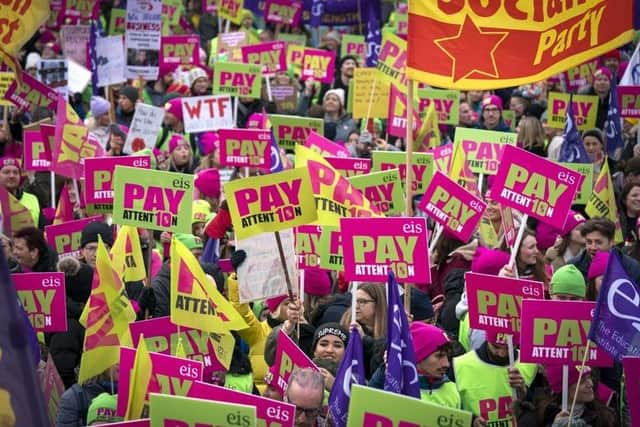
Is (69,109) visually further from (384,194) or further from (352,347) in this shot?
(352,347)

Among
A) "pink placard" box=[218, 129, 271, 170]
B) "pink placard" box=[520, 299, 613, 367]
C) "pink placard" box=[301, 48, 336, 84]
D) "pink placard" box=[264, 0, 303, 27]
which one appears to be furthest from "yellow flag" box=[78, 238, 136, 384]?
"pink placard" box=[264, 0, 303, 27]

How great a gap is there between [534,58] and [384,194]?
2217 mm

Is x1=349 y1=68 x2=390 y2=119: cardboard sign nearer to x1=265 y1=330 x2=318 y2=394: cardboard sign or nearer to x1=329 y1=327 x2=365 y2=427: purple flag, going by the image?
x1=265 y1=330 x2=318 y2=394: cardboard sign

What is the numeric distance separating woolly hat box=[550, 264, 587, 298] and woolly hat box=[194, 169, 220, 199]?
557 cm

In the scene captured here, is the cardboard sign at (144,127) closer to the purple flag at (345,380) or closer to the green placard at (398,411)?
the purple flag at (345,380)

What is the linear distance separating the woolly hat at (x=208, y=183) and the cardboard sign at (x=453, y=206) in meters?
3.21

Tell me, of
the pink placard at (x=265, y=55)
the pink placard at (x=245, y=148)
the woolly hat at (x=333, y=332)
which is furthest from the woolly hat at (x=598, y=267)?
the pink placard at (x=265, y=55)

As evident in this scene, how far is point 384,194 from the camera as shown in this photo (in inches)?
456

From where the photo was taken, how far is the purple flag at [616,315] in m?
7.64

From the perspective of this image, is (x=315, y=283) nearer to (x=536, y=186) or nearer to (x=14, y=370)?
(x=536, y=186)

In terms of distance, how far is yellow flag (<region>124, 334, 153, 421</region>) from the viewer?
734cm

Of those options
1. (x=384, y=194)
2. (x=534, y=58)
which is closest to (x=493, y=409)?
(x=534, y=58)

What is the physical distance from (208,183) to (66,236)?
2.49m

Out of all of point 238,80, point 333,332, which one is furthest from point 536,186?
point 238,80
